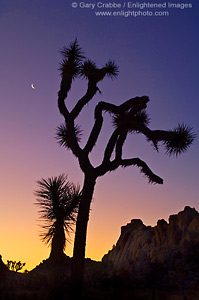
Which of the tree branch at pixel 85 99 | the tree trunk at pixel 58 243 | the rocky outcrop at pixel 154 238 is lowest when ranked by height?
the tree trunk at pixel 58 243

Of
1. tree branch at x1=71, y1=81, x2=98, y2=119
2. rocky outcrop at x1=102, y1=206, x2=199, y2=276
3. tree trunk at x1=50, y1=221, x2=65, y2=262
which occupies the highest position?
tree branch at x1=71, y1=81, x2=98, y2=119

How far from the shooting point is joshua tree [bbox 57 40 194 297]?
10.3 metres

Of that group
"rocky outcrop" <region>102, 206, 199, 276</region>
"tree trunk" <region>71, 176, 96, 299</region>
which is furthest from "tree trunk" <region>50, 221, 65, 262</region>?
"rocky outcrop" <region>102, 206, 199, 276</region>

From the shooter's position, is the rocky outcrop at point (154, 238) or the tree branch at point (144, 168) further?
the rocky outcrop at point (154, 238)

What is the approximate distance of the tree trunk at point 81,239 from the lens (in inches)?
366

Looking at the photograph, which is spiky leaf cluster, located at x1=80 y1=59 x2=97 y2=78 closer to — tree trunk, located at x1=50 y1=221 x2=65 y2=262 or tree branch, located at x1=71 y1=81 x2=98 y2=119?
tree branch, located at x1=71 y1=81 x2=98 y2=119

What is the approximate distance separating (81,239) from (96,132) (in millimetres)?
3319

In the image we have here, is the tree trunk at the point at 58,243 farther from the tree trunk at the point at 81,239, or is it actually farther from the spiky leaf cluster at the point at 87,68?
the spiky leaf cluster at the point at 87,68

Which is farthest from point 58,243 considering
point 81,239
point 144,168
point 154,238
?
point 154,238

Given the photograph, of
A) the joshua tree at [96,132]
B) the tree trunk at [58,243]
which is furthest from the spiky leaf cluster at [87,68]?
the tree trunk at [58,243]

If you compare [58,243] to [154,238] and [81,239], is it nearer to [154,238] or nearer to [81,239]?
[81,239]

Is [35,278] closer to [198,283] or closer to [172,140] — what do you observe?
[198,283]

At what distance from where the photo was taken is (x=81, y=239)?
9.67 metres

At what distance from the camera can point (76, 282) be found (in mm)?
9250
